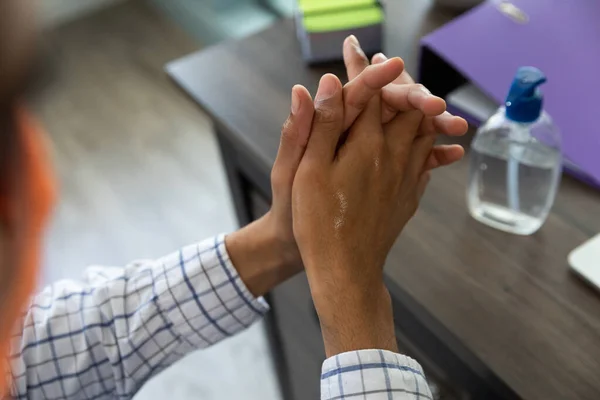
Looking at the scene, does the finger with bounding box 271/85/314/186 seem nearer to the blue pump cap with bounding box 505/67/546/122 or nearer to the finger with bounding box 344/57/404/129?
the finger with bounding box 344/57/404/129

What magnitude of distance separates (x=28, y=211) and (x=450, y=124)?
48 cm

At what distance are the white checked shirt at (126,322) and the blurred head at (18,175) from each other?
1.46ft

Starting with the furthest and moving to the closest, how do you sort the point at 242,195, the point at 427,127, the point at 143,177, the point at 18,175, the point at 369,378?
the point at 143,177
the point at 242,195
the point at 427,127
the point at 369,378
the point at 18,175

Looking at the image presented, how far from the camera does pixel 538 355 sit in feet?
1.86

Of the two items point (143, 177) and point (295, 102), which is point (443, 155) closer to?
point (295, 102)

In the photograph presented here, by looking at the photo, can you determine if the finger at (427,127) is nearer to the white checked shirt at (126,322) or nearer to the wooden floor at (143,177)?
the white checked shirt at (126,322)

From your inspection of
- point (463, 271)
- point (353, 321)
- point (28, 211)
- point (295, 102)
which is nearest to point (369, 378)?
point (353, 321)

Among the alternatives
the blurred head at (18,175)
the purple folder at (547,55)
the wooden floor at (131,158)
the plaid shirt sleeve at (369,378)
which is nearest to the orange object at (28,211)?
the blurred head at (18,175)

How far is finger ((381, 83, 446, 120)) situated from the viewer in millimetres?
606

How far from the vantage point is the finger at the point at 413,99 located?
0.61 meters

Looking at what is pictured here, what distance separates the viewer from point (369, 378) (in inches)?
21.7

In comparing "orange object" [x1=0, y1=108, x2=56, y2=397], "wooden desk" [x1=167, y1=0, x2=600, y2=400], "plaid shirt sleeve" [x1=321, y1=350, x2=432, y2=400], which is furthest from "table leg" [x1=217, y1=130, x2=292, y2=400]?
"orange object" [x1=0, y1=108, x2=56, y2=397]

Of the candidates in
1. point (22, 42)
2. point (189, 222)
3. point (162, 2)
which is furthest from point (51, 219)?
point (162, 2)

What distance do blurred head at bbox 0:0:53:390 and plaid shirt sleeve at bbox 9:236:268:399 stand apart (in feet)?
1.46
